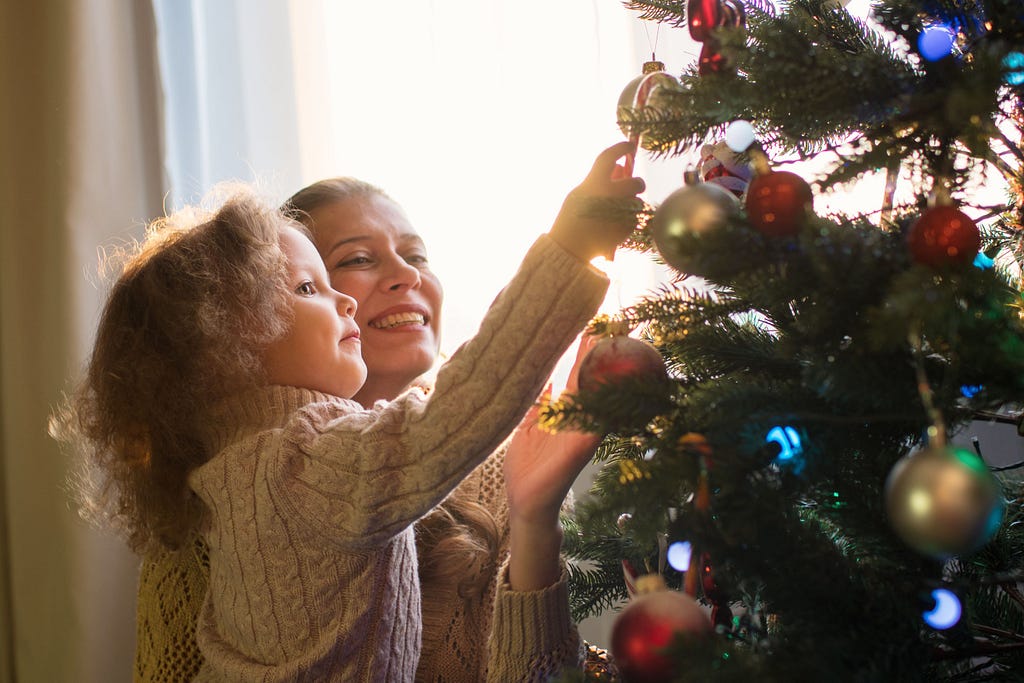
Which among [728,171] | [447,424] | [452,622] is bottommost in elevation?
[452,622]

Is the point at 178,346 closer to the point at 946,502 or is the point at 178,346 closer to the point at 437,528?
the point at 437,528

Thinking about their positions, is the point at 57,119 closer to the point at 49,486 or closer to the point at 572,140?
the point at 49,486

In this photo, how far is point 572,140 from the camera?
1.69m

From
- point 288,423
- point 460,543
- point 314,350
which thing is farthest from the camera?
point 460,543

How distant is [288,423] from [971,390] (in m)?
0.62

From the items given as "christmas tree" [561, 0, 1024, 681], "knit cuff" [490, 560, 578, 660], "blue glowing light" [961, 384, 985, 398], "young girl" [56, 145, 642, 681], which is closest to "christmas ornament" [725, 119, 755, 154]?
"christmas tree" [561, 0, 1024, 681]

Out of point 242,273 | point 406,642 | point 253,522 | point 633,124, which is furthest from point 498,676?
point 633,124

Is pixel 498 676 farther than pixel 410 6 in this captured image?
No

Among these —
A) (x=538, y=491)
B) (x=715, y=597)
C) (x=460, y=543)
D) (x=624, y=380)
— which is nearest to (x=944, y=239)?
(x=624, y=380)

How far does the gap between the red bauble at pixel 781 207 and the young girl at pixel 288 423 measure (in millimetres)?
167

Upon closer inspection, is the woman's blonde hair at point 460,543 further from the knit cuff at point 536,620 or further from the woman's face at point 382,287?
the knit cuff at point 536,620

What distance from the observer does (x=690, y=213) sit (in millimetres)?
588

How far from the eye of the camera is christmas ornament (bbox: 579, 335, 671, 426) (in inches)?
22.0

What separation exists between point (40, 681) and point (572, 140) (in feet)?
4.50
